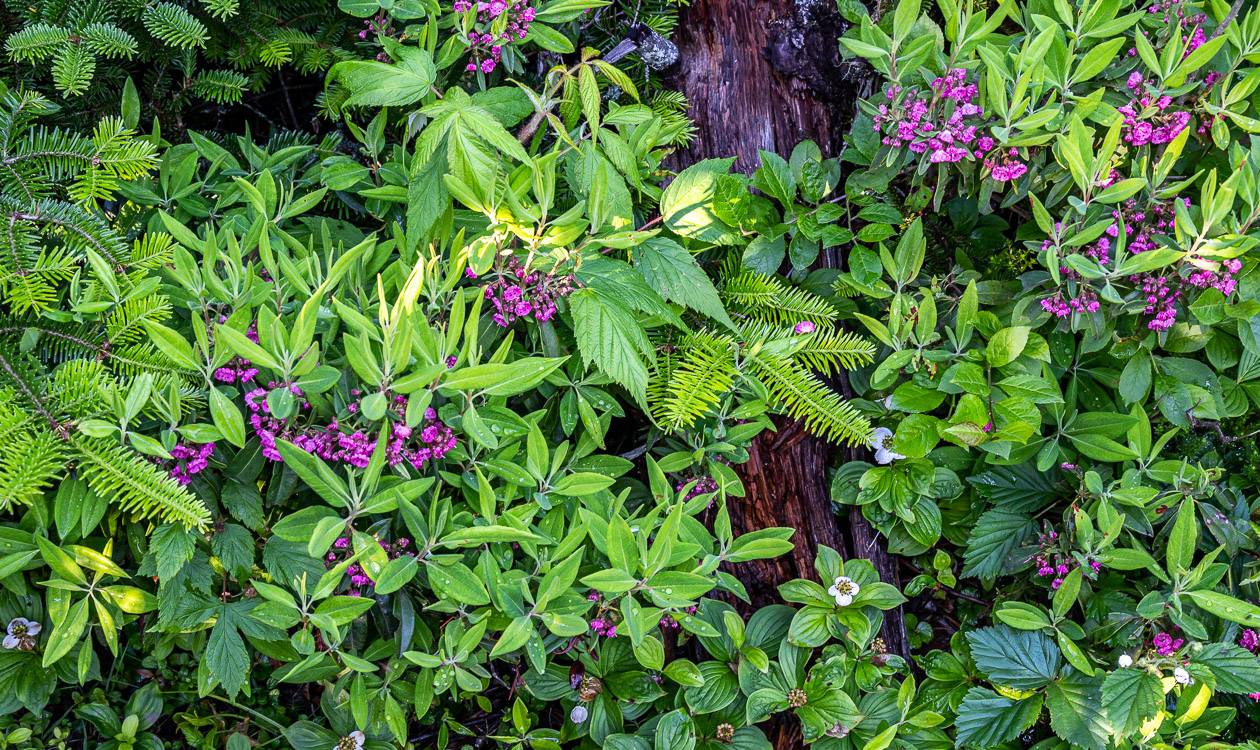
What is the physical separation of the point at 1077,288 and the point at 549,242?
49.6 inches

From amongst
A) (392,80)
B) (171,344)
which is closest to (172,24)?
(392,80)

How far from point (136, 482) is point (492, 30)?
1250mm

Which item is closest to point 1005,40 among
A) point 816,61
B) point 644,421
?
point 816,61

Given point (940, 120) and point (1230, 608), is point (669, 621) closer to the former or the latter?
point (1230, 608)

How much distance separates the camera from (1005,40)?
230 centimetres

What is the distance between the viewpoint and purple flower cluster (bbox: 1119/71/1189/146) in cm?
213

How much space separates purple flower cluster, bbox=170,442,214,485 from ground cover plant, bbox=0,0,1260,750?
0.05ft

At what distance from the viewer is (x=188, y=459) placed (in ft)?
5.78

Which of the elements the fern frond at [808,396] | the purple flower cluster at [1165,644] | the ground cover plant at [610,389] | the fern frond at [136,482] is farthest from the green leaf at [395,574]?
the purple flower cluster at [1165,644]

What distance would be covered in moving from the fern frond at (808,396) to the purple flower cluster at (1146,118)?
947 mm

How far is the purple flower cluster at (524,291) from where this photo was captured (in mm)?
1898

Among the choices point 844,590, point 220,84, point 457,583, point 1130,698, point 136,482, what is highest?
point 220,84

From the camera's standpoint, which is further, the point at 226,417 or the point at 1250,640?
the point at 1250,640

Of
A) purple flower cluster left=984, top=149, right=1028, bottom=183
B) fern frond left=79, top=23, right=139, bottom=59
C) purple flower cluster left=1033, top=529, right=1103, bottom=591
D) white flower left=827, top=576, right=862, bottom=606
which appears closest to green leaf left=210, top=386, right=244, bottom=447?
fern frond left=79, top=23, right=139, bottom=59
